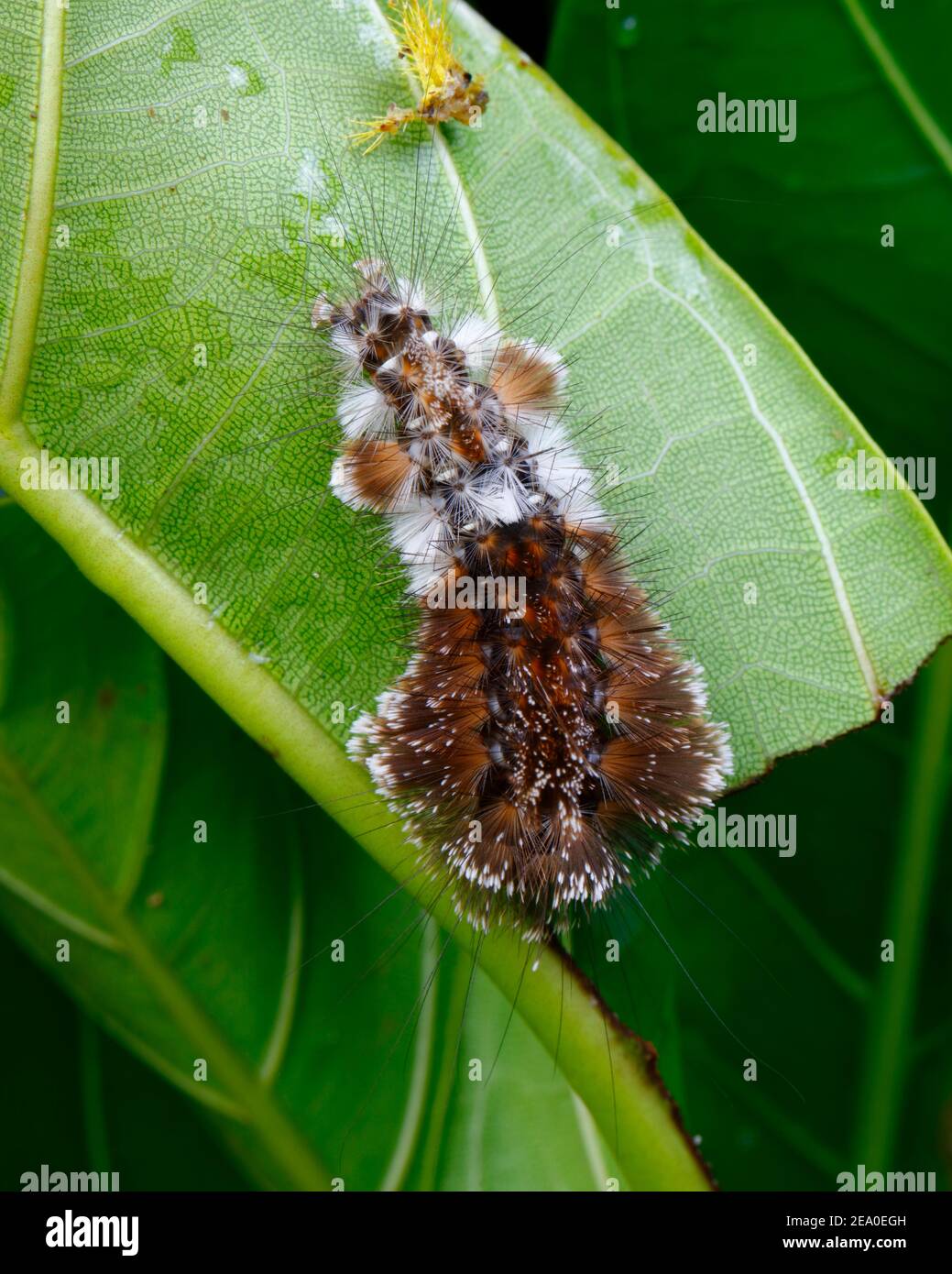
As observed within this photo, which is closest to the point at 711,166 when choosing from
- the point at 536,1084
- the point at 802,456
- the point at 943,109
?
the point at 943,109
